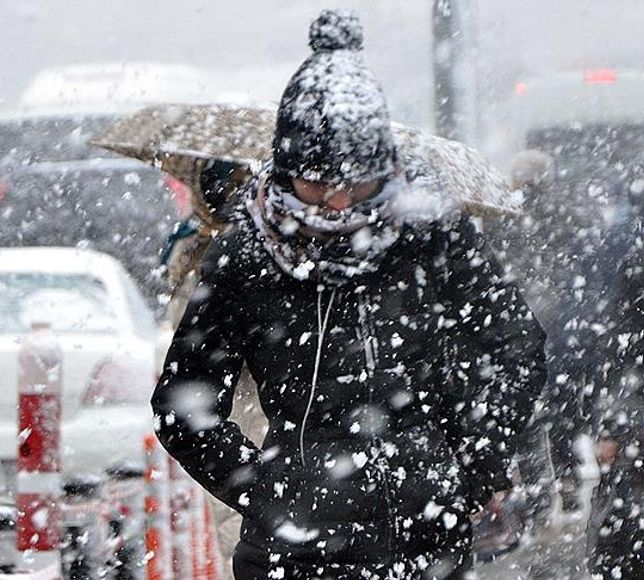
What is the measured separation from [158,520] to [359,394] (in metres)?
2.32

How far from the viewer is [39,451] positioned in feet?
16.6

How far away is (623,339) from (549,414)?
129 centimetres

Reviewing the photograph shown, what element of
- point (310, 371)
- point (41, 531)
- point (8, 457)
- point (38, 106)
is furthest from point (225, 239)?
point (38, 106)

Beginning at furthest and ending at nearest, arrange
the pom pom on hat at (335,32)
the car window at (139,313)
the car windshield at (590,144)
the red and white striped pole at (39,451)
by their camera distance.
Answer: the car windshield at (590,144) < the car window at (139,313) < the red and white striped pole at (39,451) < the pom pom on hat at (335,32)

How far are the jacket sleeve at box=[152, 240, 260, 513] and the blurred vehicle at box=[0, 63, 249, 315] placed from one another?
467 inches

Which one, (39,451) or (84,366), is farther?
(84,366)

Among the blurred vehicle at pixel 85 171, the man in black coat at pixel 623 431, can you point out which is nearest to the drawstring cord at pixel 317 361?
the man in black coat at pixel 623 431

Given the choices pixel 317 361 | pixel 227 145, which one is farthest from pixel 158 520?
pixel 317 361

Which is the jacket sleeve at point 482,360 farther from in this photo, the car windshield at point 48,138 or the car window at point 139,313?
the car windshield at point 48,138

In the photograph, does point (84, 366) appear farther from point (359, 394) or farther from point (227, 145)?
point (359, 394)

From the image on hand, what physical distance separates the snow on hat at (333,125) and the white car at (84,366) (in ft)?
13.5

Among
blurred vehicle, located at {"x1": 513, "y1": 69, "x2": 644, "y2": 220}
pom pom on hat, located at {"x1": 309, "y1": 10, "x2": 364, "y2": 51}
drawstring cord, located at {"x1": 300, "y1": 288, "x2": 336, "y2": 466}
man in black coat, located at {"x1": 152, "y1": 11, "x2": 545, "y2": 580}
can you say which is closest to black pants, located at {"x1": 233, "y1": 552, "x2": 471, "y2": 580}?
man in black coat, located at {"x1": 152, "y1": 11, "x2": 545, "y2": 580}

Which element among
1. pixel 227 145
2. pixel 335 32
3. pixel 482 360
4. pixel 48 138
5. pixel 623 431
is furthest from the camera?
pixel 48 138

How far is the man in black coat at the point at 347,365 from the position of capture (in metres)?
3.29
